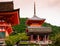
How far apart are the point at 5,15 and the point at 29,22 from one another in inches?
541

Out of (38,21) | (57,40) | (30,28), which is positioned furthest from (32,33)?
(57,40)

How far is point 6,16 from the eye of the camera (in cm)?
1847

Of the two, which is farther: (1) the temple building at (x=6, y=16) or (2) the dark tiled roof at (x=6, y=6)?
(2) the dark tiled roof at (x=6, y=6)

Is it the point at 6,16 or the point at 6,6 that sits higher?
the point at 6,6

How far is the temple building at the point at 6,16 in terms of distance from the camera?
18.3m

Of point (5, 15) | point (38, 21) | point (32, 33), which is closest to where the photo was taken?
point (5, 15)

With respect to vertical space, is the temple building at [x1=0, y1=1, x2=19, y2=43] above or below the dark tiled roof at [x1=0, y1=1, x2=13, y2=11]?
below

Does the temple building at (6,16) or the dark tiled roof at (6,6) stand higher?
the dark tiled roof at (6,6)

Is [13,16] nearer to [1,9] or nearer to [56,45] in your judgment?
[1,9]

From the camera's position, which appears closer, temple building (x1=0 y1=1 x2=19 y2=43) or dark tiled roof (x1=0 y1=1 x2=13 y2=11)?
temple building (x1=0 y1=1 x2=19 y2=43)

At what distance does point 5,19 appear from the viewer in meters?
18.7

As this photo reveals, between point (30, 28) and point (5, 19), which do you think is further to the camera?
point (30, 28)

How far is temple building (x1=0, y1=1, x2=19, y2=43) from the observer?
18.3 m

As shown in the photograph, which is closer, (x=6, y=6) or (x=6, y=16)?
(x=6, y=16)
